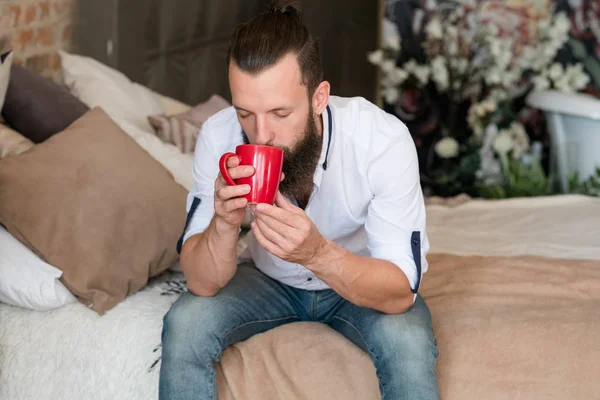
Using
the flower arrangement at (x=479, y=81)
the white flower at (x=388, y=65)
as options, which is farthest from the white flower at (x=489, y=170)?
the white flower at (x=388, y=65)

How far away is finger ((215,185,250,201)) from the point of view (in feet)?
4.50

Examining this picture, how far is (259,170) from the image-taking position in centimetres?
138

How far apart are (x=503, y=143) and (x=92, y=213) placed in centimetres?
260

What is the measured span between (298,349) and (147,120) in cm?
125

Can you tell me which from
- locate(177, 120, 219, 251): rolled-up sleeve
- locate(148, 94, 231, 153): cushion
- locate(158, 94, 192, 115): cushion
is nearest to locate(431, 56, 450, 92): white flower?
locate(158, 94, 192, 115): cushion

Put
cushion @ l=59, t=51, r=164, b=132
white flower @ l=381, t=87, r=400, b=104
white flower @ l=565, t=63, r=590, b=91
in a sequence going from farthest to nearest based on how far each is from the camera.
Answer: white flower @ l=381, t=87, r=400, b=104 < white flower @ l=565, t=63, r=590, b=91 < cushion @ l=59, t=51, r=164, b=132

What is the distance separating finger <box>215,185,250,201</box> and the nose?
0.15 m

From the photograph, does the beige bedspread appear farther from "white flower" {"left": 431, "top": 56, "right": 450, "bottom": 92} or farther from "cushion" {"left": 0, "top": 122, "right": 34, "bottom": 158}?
"white flower" {"left": 431, "top": 56, "right": 450, "bottom": 92}

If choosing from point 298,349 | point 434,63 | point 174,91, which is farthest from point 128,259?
point 434,63

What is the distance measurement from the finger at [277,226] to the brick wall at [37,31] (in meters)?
1.52

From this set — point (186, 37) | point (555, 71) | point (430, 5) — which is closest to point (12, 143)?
point (186, 37)

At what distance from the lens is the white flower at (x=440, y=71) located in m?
4.27

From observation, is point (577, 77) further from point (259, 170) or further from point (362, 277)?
point (259, 170)

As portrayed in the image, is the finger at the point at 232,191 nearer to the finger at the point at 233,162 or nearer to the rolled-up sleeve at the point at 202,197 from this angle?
the finger at the point at 233,162
